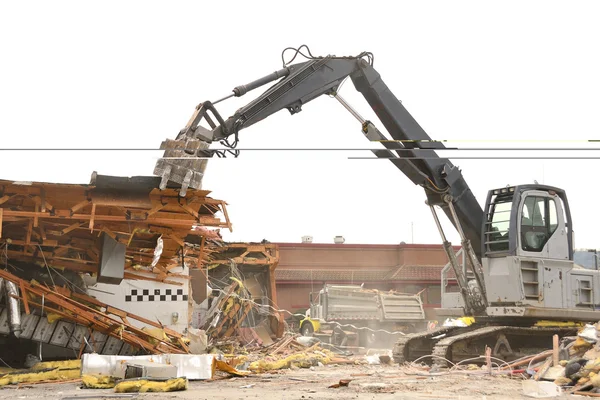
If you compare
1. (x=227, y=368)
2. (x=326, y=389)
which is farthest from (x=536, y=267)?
(x=227, y=368)

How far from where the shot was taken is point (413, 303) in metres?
29.3

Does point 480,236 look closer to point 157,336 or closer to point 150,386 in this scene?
point 157,336

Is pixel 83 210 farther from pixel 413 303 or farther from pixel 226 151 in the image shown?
pixel 413 303

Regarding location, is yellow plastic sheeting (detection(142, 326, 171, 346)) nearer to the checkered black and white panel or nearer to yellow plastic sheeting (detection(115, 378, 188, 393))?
the checkered black and white panel

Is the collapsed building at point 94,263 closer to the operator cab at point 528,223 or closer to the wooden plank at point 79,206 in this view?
the wooden plank at point 79,206

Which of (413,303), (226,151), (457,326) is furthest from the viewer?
(413,303)

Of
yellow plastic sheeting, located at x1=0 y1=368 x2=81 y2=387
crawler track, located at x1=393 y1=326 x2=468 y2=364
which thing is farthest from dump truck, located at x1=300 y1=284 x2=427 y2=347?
yellow plastic sheeting, located at x1=0 y1=368 x2=81 y2=387

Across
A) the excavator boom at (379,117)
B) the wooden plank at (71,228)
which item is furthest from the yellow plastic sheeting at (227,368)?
the excavator boom at (379,117)

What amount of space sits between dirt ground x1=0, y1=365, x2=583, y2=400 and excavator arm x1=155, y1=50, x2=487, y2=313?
13.4 ft

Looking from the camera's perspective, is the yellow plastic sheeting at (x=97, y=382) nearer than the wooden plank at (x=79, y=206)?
Yes

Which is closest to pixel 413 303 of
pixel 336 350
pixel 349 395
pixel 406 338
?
pixel 336 350

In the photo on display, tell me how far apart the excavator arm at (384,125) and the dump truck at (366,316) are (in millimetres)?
11537

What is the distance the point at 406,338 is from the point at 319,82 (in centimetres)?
580

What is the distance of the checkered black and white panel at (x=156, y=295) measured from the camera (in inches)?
700
